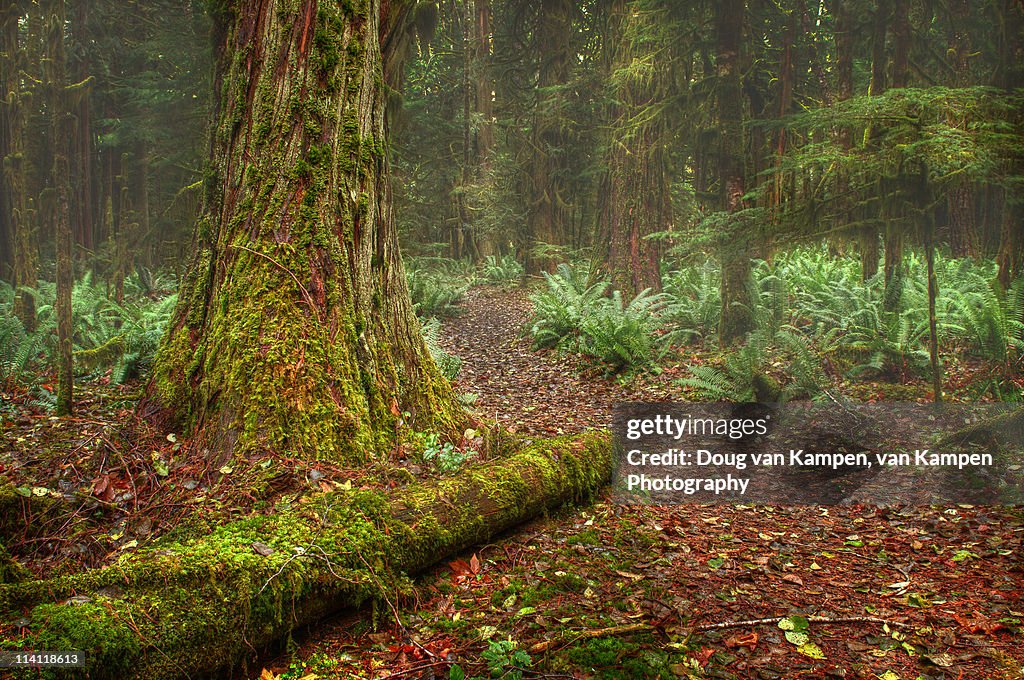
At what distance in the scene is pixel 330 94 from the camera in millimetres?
4641

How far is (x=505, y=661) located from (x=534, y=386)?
590 centimetres

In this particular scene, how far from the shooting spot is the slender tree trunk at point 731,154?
8992 mm

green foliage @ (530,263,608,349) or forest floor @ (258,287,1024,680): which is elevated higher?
green foliage @ (530,263,608,349)

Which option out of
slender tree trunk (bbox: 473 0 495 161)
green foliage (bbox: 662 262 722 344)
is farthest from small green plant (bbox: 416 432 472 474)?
slender tree trunk (bbox: 473 0 495 161)

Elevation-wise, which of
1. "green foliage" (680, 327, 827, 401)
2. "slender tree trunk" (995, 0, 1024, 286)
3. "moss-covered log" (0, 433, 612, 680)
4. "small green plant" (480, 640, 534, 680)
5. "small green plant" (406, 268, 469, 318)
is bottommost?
"small green plant" (480, 640, 534, 680)

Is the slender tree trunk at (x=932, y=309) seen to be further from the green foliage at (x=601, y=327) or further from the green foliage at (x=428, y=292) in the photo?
the green foliage at (x=428, y=292)

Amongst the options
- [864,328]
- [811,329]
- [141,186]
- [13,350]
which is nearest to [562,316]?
[811,329]

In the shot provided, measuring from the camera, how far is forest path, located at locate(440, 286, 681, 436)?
6.71 metres

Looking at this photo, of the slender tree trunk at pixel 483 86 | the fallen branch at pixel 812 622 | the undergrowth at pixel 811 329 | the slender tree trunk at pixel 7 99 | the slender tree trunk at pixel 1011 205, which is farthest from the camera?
the slender tree trunk at pixel 483 86

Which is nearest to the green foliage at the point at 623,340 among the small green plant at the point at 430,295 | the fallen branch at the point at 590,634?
the small green plant at the point at 430,295

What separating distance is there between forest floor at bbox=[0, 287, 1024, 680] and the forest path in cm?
204

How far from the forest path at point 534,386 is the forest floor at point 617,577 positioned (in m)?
2.04

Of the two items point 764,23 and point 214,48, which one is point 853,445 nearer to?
point 214,48

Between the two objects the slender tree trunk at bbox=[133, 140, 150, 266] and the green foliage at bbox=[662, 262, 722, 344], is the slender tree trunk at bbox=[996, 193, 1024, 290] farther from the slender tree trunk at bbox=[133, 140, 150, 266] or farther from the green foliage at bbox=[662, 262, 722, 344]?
the slender tree trunk at bbox=[133, 140, 150, 266]
